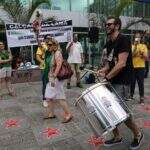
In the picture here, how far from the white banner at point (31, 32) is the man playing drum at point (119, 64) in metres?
8.28

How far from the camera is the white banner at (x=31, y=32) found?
14359 millimetres

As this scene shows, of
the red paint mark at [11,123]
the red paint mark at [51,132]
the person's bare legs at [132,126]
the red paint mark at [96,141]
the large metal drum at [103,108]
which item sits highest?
the large metal drum at [103,108]

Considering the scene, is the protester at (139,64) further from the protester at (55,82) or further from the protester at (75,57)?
the protester at (75,57)

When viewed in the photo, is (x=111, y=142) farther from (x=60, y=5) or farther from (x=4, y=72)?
(x=60, y=5)

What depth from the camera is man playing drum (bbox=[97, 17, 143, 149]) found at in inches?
231

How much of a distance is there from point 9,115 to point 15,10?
30.1 ft

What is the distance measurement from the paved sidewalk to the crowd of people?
24 centimetres

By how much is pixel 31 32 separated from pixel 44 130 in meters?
7.52

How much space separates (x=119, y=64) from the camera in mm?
5820

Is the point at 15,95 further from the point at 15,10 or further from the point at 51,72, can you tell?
the point at 15,10

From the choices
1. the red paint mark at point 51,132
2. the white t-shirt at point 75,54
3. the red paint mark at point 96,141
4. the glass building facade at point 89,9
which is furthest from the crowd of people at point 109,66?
the glass building facade at point 89,9

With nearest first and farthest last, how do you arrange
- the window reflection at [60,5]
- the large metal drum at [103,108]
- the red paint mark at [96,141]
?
1. the large metal drum at [103,108]
2. the red paint mark at [96,141]
3. the window reflection at [60,5]

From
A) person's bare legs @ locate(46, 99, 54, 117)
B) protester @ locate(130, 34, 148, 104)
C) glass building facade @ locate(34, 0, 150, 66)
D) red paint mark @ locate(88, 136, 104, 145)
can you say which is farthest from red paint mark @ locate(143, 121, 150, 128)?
glass building facade @ locate(34, 0, 150, 66)

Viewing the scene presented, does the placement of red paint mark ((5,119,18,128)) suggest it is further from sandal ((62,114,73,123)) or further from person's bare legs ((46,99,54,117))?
sandal ((62,114,73,123))
